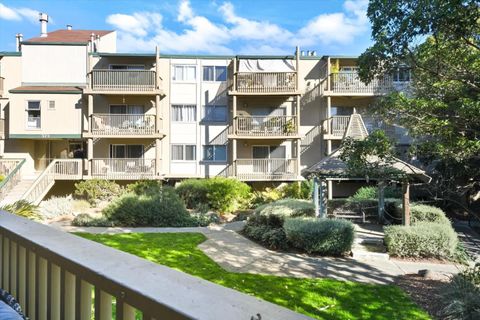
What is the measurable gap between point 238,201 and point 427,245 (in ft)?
36.7

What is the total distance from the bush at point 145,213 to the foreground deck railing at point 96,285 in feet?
40.1

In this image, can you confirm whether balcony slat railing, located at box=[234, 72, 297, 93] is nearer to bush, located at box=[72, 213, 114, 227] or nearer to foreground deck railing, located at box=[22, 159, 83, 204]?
foreground deck railing, located at box=[22, 159, 83, 204]

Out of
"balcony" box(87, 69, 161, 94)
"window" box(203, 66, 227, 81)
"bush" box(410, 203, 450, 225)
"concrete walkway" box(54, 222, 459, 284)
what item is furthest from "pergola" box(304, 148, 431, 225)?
"balcony" box(87, 69, 161, 94)

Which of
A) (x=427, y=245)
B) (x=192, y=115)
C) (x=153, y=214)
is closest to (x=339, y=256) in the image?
(x=427, y=245)

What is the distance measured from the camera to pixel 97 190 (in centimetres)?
2011

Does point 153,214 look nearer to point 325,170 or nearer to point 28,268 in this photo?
point 325,170

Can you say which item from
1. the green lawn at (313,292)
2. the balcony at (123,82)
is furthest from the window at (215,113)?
the green lawn at (313,292)

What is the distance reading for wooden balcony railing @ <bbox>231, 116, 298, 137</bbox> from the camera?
2231cm

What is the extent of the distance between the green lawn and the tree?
2.27 metres

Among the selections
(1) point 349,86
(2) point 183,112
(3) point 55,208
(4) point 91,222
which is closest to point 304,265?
(4) point 91,222

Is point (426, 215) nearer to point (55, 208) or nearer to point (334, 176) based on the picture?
point (334, 176)

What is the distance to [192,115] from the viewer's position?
78.6 feet

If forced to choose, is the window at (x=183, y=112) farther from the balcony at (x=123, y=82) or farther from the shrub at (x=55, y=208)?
the shrub at (x=55, y=208)

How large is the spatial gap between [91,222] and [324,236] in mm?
8874
